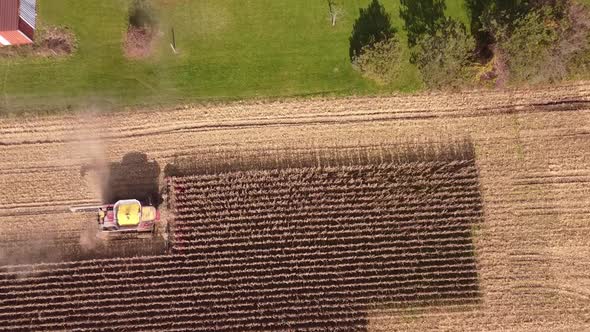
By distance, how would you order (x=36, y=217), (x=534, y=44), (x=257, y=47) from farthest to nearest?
(x=257, y=47)
(x=36, y=217)
(x=534, y=44)

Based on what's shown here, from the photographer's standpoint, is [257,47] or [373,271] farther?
[257,47]

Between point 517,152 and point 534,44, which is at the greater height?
point 534,44

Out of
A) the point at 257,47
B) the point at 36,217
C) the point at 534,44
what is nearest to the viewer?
the point at 534,44

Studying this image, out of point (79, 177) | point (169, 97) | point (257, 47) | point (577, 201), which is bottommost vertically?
point (577, 201)

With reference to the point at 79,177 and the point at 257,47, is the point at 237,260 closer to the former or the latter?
the point at 79,177

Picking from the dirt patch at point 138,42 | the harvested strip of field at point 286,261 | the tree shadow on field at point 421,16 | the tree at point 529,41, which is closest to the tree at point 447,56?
the tree shadow on field at point 421,16

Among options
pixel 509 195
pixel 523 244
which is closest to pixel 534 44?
pixel 509 195
